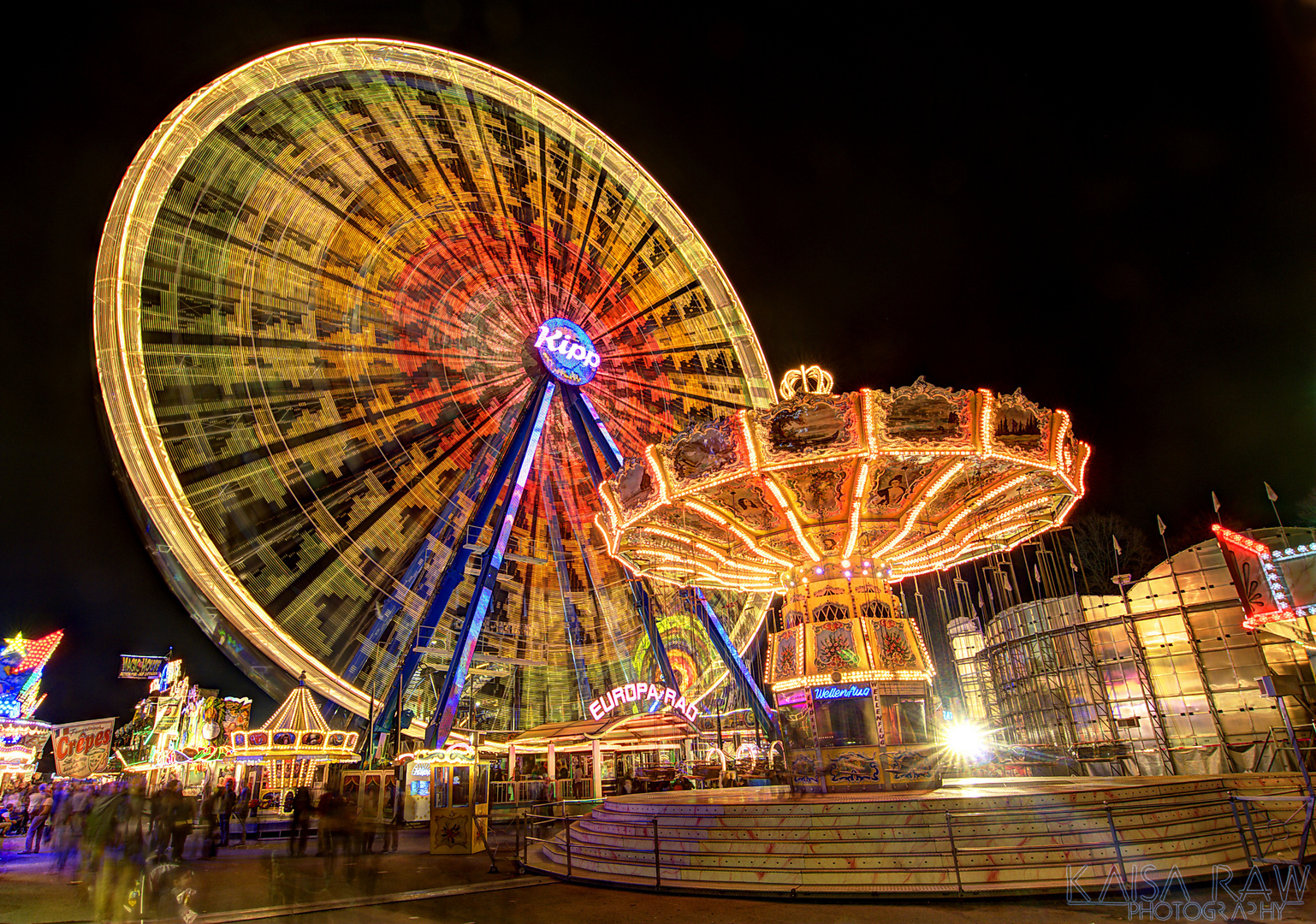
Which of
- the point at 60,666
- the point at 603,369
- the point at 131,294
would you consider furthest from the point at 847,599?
the point at 60,666

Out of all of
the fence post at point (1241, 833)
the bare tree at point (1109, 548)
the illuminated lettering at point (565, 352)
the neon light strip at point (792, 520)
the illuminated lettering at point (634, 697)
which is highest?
the illuminated lettering at point (565, 352)

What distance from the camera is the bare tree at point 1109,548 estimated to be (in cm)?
2361

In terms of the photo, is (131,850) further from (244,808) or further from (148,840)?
(244,808)

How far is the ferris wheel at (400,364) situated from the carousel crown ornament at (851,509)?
578 centimetres

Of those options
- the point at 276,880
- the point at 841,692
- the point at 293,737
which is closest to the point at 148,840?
the point at 276,880

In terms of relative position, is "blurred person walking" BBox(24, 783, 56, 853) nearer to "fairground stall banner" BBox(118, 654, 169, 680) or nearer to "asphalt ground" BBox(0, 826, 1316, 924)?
"asphalt ground" BBox(0, 826, 1316, 924)

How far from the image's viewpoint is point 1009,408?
28.9 feet

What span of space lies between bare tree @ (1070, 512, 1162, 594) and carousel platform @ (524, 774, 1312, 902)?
19.2 metres

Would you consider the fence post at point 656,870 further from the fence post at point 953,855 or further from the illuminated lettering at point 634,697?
the illuminated lettering at point 634,697

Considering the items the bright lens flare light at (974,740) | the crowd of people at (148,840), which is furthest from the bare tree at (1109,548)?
the crowd of people at (148,840)

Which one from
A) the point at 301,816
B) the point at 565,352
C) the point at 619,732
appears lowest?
the point at 301,816

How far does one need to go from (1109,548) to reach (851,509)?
62.5ft

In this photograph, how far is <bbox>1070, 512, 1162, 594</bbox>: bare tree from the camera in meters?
23.6

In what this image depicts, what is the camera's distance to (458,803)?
41.1 feet
